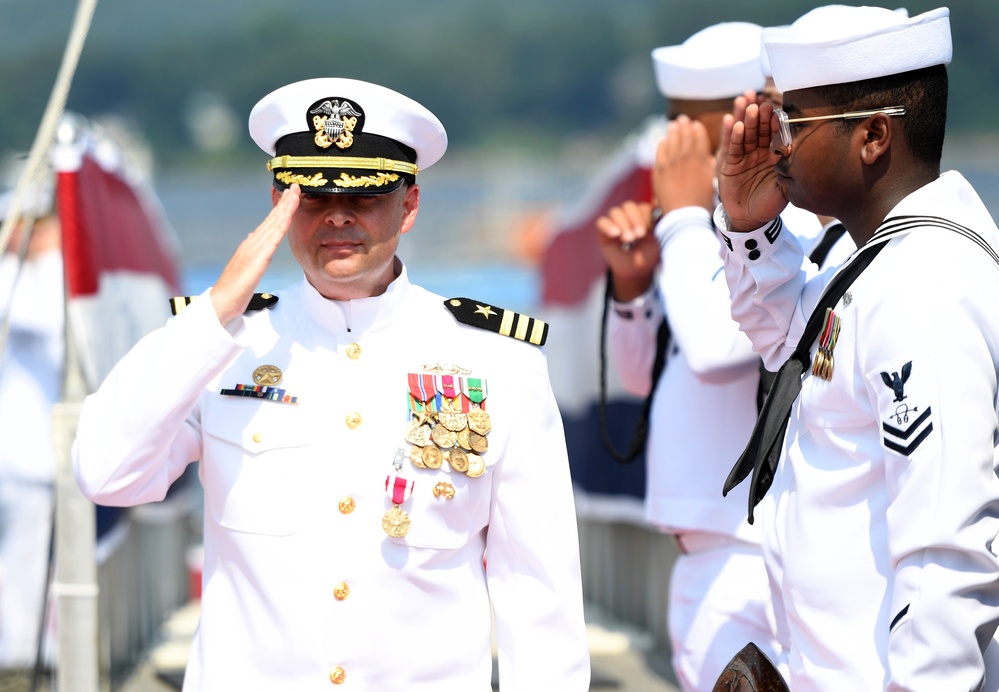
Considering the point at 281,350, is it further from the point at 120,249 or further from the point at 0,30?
the point at 0,30

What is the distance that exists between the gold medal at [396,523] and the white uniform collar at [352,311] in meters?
0.39

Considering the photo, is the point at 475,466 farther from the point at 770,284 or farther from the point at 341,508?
the point at 770,284

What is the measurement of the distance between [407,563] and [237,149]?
6366cm

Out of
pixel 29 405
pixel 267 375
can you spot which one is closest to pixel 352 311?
pixel 267 375

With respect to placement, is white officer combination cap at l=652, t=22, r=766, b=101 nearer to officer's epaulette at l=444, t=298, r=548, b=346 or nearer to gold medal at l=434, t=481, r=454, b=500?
officer's epaulette at l=444, t=298, r=548, b=346

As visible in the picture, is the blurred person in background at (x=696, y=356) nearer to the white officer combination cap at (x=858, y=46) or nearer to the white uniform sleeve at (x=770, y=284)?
the white uniform sleeve at (x=770, y=284)

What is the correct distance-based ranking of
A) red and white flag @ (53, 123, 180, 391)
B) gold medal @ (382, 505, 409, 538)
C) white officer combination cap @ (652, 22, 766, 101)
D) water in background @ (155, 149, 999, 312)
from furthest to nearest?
1. water in background @ (155, 149, 999, 312)
2. red and white flag @ (53, 123, 180, 391)
3. white officer combination cap @ (652, 22, 766, 101)
4. gold medal @ (382, 505, 409, 538)

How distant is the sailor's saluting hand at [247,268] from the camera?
2.56 metres

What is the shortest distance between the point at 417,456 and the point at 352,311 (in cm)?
33

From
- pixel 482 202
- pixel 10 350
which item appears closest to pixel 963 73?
pixel 482 202

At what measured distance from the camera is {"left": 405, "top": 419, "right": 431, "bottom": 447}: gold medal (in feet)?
8.86

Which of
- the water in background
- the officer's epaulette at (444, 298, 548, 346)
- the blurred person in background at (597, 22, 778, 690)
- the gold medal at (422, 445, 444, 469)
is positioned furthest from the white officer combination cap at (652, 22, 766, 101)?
the water in background

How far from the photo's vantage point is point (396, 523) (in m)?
2.63

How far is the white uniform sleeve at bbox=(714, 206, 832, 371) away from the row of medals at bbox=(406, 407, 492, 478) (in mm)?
563
